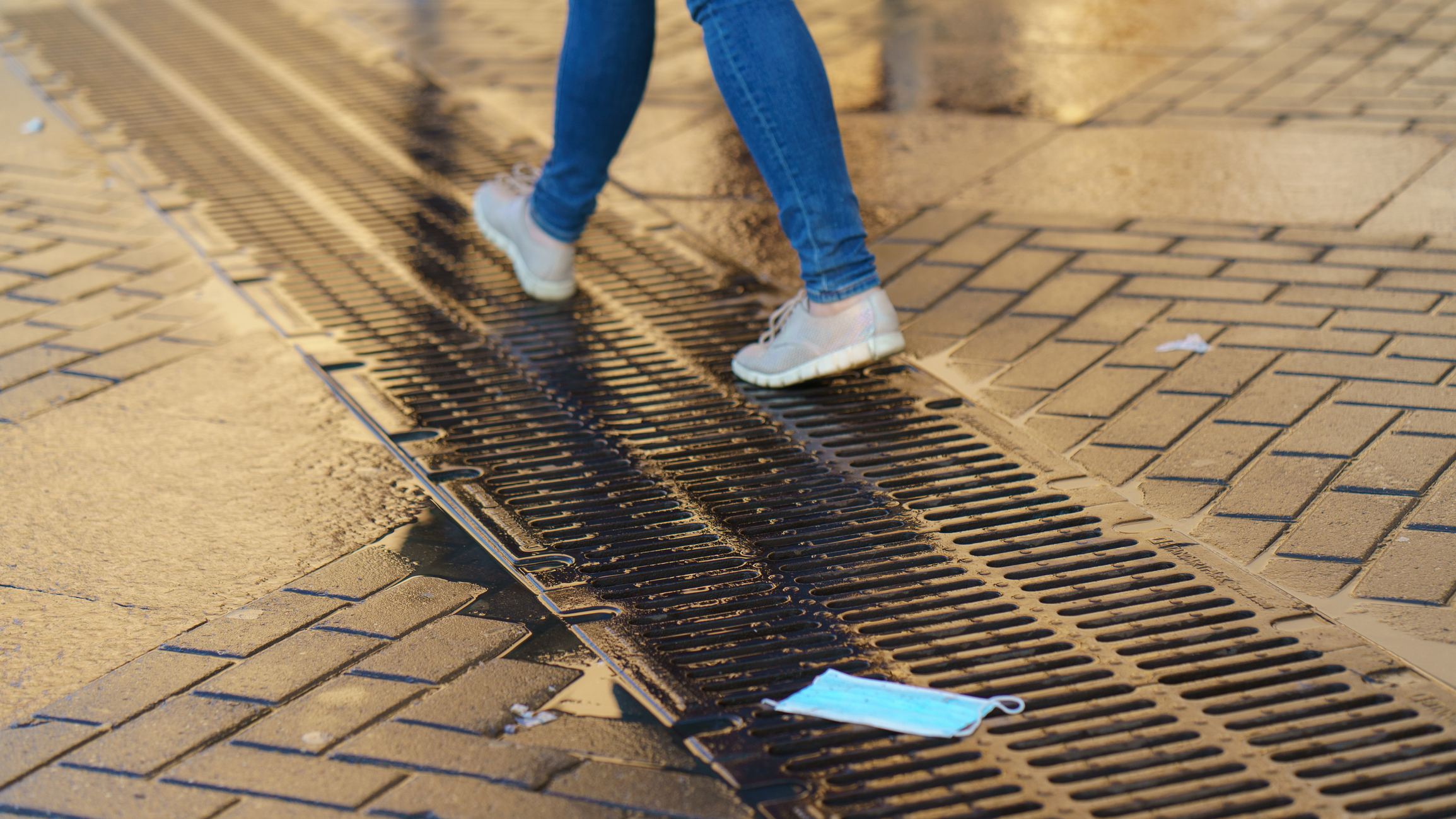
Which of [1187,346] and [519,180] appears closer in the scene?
[1187,346]

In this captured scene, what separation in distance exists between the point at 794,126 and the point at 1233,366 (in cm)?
96

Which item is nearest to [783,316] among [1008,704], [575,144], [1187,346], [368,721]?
[575,144]

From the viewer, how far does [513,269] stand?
315 cm

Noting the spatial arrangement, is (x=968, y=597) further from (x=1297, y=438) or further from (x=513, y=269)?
(x=513, y=269)

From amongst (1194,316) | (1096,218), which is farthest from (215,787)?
(1096,218)

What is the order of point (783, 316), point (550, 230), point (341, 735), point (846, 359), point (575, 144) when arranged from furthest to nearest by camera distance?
point (550, 230) < point (575, 144) < point (783, 316) < point (846, 359) < point (341, 735)

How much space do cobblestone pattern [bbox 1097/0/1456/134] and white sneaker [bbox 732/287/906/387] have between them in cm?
170

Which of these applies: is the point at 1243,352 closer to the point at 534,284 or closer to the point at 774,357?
the point at 774,357

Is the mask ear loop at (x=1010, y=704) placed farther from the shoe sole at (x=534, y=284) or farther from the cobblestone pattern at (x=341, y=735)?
the shoe sole at (x=534, y=284)

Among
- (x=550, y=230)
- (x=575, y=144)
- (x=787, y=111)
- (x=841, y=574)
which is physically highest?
(x=787, y=111)

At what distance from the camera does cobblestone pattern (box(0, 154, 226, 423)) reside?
2633 mm

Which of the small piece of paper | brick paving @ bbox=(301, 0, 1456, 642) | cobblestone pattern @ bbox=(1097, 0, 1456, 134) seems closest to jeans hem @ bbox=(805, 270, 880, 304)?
brick paving @ bbox=(301, 0, 1456, 642)

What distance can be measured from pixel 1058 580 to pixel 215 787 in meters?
1.18

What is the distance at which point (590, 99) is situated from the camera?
8.87ft
